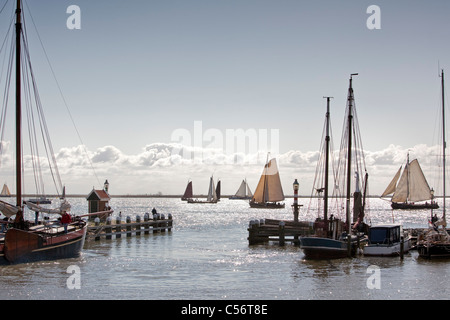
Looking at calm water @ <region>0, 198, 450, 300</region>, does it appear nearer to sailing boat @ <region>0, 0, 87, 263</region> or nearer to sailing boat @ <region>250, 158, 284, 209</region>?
sailing boat @ <region>0, 0, 87, 263</region>

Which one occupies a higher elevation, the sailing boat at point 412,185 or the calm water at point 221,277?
the sailing boat at point 412,185

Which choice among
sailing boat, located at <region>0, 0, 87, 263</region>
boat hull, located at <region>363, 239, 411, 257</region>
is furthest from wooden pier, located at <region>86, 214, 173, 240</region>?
boat hull, located at <region>363, 239, 411, 257</region>

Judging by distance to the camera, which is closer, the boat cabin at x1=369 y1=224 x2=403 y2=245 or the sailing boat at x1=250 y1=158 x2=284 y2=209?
the boat cabin at x1=369 y1=224 x2=403 y2=245

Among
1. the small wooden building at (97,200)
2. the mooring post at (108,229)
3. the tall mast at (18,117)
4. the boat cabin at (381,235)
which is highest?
the tall mast at (18,117)

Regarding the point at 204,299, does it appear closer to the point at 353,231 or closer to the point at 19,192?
the point at 19,192

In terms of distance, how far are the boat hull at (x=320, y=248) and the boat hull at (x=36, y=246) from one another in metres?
15.2

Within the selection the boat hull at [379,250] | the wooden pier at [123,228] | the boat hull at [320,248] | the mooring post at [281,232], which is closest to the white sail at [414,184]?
the wooden pier at [123,228]

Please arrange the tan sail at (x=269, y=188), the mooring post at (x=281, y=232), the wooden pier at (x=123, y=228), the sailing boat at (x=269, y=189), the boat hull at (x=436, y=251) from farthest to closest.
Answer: the tan sail at (x=269, y=188) < the sailing boat at (x=269, y=189) < the wooden pier at (x=123, y=228) < the mooring post at (x=281, y=232) < the boat hull at (x=436, y=251)

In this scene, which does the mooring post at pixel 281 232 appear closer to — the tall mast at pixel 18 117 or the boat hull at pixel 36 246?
the boat hull at pixel 36 246

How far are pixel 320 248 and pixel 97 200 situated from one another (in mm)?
26106

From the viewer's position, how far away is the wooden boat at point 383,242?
39.2 metres

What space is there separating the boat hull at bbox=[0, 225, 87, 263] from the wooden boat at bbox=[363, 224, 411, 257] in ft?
65.6

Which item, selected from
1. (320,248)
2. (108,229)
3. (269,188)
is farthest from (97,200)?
(269,188)

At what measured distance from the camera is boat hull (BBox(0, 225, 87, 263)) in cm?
3152
